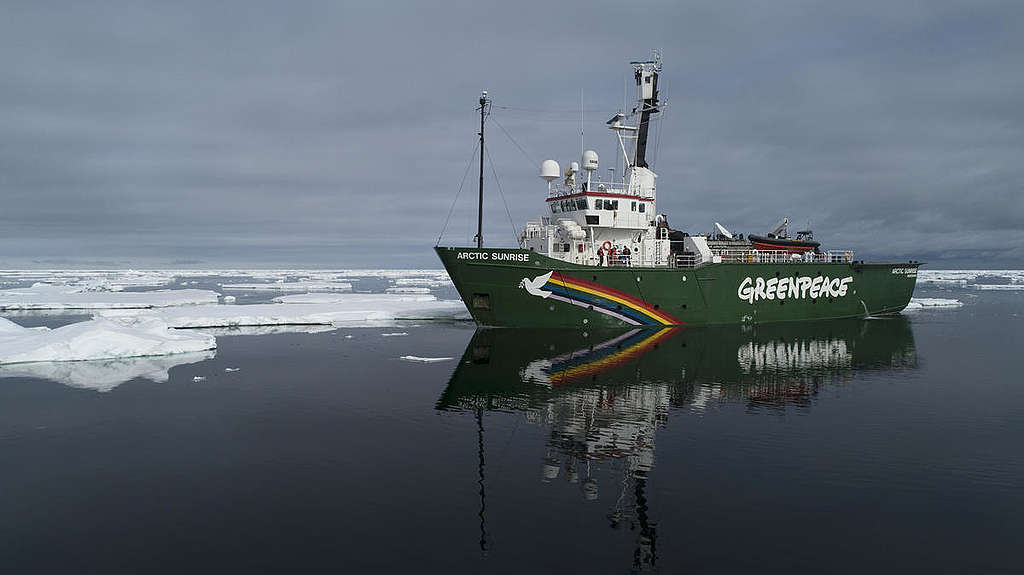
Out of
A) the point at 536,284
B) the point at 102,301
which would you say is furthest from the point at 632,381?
the point at 102,301

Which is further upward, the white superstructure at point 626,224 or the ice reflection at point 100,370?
the white superstructure at point 626,224

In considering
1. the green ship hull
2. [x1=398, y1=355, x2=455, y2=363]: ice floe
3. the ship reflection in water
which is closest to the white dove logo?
the green ship hull

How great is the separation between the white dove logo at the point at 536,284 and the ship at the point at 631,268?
53mm

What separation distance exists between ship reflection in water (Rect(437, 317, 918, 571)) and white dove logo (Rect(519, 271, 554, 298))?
86.4 inches

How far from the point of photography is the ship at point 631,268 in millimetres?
31469

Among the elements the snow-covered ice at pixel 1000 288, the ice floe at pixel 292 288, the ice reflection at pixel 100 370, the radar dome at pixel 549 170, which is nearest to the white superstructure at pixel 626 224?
the radar dome at pixel 549 170

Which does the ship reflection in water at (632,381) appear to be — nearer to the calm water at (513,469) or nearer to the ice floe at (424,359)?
the calm water at (513,469)

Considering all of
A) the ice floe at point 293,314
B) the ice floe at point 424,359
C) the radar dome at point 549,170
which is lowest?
the ice floe at point 424,359

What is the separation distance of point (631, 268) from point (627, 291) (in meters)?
1.43

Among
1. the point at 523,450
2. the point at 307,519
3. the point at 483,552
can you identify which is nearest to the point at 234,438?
the point at 307,519

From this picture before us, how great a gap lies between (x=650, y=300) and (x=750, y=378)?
12.3 meters

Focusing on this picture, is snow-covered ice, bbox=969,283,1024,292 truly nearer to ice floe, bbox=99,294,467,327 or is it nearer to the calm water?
the calm water

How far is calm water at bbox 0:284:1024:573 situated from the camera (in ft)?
28.3

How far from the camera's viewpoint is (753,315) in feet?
120
